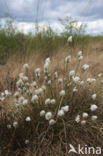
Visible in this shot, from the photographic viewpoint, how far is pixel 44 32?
15.4ft

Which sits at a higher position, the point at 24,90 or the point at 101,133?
the point at 24,90

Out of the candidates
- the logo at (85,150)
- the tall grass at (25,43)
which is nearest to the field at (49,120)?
the logo at (85,150)

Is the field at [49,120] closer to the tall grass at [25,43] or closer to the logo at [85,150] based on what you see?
the logo at [85,150]

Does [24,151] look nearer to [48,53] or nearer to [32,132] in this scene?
[32,132]

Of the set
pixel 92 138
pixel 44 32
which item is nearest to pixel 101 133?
pixel 92 138

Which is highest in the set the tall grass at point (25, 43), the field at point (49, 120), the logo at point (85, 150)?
the tall grass at point (25, 43)

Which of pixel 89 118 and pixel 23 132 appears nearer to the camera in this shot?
pixel 23 132

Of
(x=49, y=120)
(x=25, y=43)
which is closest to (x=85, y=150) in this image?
(x=49, y=120)

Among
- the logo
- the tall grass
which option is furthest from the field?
the tall grass

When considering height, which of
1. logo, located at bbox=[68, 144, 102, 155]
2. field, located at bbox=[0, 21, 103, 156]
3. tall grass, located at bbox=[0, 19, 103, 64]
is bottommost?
logo, located at bbox=[68, 144, 102, 155]

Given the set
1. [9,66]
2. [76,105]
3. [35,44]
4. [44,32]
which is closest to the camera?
[76,105]

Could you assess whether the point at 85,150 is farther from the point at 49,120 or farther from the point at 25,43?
the point at 25,43

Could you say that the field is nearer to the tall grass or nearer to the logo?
the logo

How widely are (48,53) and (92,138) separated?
2.95m
